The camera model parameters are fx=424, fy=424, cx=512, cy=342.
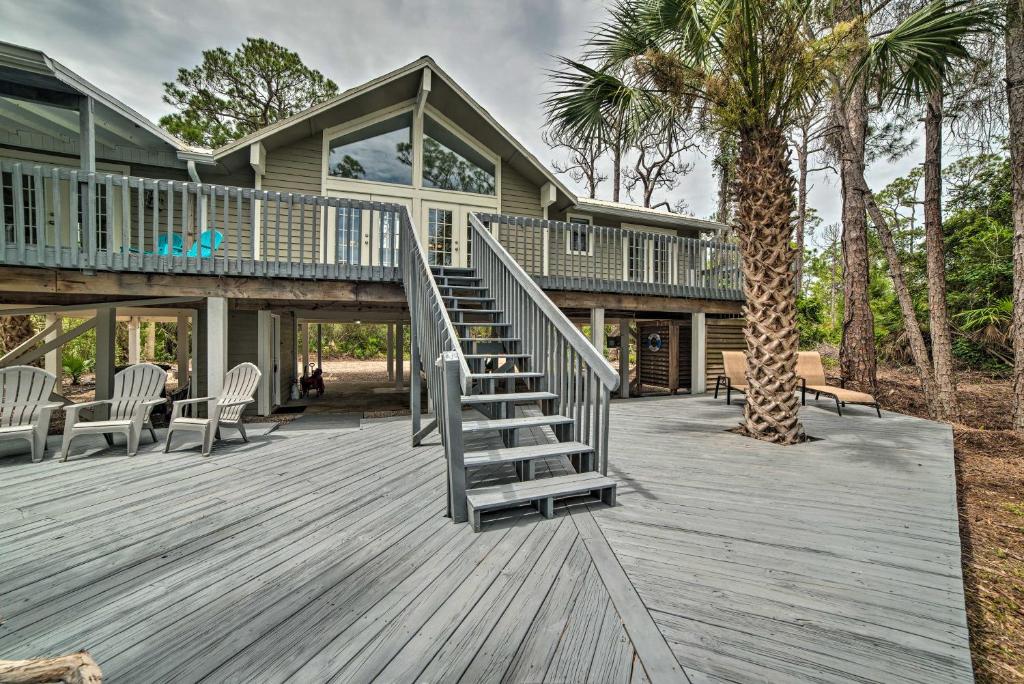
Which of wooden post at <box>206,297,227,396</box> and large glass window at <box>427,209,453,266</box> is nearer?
wooden post at <box>206,297,227,396</box>

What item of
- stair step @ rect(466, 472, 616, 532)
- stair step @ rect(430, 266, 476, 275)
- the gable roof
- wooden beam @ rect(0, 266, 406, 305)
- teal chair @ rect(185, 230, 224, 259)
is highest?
the gable roof

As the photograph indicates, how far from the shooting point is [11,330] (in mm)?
8914

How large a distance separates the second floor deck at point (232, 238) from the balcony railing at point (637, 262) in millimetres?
24

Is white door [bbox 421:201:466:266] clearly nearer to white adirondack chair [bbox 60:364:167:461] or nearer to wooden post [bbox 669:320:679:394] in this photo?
white adirondack chair [bbox 60:364:167:461]

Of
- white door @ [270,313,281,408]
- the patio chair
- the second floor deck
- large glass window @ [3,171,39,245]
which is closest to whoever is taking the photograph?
the second floor deck

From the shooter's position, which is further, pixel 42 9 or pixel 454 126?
pixel 454 126

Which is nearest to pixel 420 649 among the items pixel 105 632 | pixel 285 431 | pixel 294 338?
pixel 105 632

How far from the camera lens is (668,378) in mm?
11648

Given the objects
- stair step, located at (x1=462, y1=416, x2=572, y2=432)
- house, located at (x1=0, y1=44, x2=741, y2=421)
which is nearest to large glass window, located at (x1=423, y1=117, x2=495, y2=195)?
house, located at (x1=0, y1=44, x2=741, y2=421)

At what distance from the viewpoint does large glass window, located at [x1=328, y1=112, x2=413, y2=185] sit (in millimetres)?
8062

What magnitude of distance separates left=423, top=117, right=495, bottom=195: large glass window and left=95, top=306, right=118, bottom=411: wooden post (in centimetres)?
571

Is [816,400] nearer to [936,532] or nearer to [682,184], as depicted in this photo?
[936,532]

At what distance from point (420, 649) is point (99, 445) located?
530cm

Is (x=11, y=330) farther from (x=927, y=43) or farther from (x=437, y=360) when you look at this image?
(x=927, y=43)
